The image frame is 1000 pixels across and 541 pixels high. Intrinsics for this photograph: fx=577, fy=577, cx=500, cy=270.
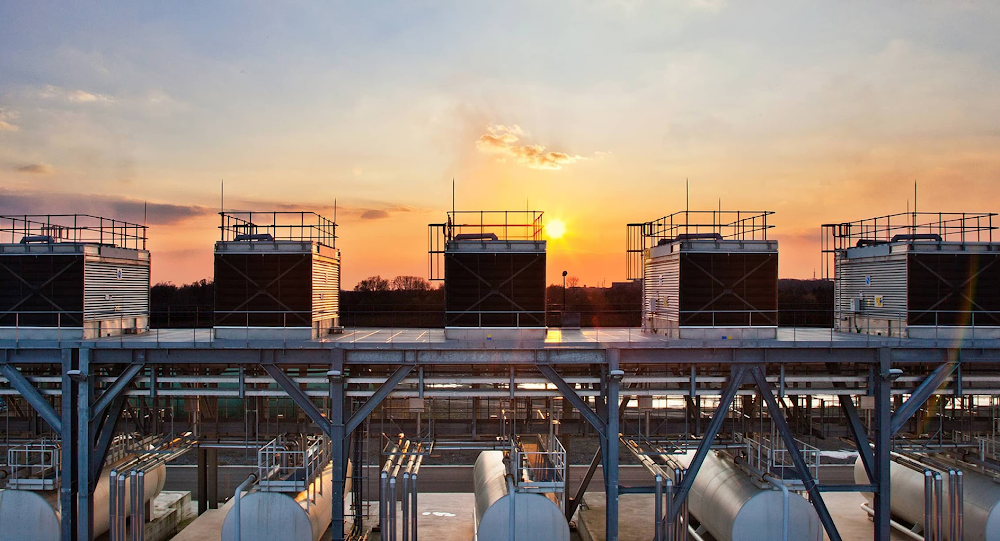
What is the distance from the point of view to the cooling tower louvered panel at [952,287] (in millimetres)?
24391

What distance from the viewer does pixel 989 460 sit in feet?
79.3

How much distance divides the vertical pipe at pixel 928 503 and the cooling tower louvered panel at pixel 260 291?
25.2 meters

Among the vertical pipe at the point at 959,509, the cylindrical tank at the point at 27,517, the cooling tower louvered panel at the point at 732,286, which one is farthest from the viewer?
A: the cooling tower louvered panel at the point at 732,286

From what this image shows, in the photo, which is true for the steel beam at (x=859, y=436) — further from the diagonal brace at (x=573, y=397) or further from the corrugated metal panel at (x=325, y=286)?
the corrugated metal panel at (x=325, y=286)

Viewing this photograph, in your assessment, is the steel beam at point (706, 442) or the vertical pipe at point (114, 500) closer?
the steel beam at point (706, 442)

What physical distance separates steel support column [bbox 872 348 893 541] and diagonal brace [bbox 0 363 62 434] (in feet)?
100

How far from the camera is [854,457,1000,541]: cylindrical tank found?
70.8ft

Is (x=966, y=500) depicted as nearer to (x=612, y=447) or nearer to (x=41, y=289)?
(x=612, y=447)

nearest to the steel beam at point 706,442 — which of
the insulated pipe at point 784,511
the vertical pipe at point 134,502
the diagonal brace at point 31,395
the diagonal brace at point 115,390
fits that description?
the insulated pipe at point 784,511

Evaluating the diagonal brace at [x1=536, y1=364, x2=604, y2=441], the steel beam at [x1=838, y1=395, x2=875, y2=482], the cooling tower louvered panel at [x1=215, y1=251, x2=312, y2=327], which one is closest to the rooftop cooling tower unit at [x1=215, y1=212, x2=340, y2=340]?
the cooling tower louvered panel at [x1=215, y1=251, x2=312, y2=327]

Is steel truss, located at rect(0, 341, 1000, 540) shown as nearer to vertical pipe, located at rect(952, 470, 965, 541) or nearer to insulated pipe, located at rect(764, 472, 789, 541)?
insulated pipe, located at rect(764, 472, 789, 541)

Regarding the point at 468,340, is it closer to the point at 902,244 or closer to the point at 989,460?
the point at 902,244

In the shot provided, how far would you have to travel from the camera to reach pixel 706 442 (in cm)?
2136

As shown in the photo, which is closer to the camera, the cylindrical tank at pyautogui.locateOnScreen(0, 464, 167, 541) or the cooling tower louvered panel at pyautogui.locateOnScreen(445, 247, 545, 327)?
the cylindrical tank at pyautogui.locateOnScreen(0, 464, 167, 541)
